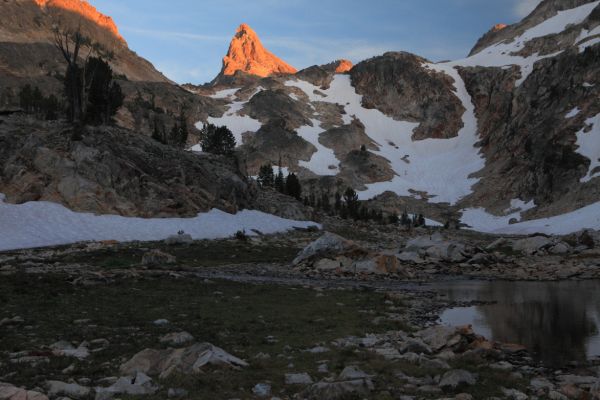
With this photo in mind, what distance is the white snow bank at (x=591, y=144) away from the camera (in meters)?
120

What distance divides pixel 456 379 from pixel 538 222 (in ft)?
372

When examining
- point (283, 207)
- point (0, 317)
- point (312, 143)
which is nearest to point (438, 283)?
point (0, 317)

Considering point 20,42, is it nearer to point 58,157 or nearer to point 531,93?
point 58,157

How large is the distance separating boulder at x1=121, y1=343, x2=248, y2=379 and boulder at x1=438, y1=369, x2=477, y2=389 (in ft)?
13.5

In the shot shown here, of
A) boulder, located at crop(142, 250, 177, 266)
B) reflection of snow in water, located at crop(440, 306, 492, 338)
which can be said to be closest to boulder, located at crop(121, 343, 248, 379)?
reflection of snow in water, located at crop(440, 306, 492, 338)

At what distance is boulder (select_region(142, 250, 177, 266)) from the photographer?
31.7 m

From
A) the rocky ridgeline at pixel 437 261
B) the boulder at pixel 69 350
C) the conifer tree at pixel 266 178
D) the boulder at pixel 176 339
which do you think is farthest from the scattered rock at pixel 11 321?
the conifer tree at pixel 266 178

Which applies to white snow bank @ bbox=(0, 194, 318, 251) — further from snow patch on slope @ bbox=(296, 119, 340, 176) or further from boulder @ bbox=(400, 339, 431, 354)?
snow patch on slope @ bbox=(296, 119, 340, 176)

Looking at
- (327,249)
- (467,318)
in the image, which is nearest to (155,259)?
(327,249)

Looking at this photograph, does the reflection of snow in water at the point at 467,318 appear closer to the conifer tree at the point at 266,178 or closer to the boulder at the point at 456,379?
the boulder at the point at 456,379

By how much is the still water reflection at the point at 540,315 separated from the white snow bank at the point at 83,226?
2828 cm

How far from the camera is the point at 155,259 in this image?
106ft

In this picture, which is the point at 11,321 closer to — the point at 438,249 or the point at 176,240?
the point at 176,240

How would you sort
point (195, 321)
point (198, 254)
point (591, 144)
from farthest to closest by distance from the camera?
1. point (591, 144)
2. point (198, 254)
3. point (195, 321)
